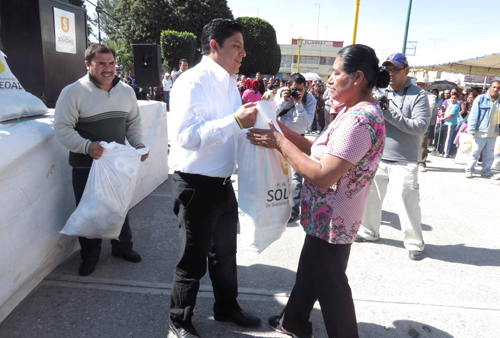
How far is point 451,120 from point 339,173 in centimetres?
957

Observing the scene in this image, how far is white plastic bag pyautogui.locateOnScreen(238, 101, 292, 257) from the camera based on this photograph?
2.04m

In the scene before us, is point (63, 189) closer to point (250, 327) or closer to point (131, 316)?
point (131, 316)

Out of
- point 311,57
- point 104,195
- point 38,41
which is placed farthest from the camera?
point 311,57

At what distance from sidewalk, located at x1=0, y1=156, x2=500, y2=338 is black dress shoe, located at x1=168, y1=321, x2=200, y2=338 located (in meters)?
0.12

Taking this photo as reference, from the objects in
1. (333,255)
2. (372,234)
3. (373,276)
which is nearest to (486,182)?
(372,234)

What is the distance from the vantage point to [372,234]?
12.7 ft

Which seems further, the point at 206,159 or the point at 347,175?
the point at 206,159

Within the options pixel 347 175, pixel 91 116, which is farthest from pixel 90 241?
pixel 347 175

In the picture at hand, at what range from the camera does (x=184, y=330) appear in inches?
85.7

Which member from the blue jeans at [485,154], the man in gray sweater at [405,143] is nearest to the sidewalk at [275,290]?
the man in gray sweater at [405,143]

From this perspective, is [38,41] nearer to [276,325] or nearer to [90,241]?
[90,241]

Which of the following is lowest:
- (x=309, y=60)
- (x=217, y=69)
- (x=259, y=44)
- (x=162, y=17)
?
(x=217, y=69)

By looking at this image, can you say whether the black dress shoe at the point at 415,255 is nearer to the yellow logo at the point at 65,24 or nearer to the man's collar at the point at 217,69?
the man's collar at the point at 217,69

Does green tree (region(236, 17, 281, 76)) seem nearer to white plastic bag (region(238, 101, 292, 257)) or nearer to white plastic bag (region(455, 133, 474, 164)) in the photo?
white plastic bag (region(455, 133, 474, 164))
